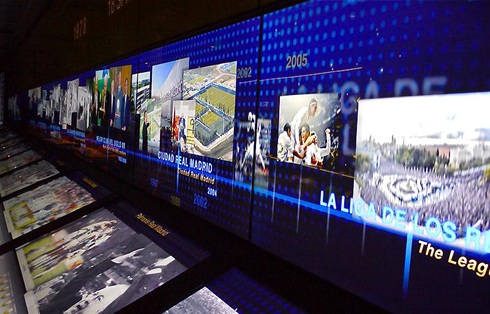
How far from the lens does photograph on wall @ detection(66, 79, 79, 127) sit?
4.98m

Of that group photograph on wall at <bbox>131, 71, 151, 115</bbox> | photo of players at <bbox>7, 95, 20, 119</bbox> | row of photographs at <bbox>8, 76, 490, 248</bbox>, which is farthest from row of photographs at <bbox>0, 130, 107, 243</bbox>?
photo of players at <bbox>7, 95, 20, 119</bbox>

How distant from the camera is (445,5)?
1083 mm

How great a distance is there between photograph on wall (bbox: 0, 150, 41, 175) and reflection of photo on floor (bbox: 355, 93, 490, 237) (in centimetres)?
524

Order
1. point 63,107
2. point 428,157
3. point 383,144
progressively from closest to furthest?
point 428,157 → point 383,144 → point 63,107

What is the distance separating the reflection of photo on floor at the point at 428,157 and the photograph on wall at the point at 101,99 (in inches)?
115

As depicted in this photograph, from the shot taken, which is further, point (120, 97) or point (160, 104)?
point (120, 97)

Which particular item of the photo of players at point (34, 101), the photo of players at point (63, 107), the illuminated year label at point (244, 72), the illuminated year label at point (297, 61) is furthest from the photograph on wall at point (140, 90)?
the photo of players at point (34, 101)

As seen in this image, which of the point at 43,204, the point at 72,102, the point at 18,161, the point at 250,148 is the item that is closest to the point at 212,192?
the point at 250,148

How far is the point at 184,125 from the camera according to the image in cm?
242

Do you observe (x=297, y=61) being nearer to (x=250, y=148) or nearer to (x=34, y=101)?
(x=250, y=148)

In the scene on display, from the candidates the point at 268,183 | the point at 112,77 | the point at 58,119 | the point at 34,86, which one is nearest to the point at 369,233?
the point at 268,183

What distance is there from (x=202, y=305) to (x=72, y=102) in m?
4.30

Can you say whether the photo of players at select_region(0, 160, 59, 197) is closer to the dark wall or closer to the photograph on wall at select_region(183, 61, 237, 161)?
the dark wall

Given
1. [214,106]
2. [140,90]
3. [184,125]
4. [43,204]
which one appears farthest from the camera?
[43,204]
